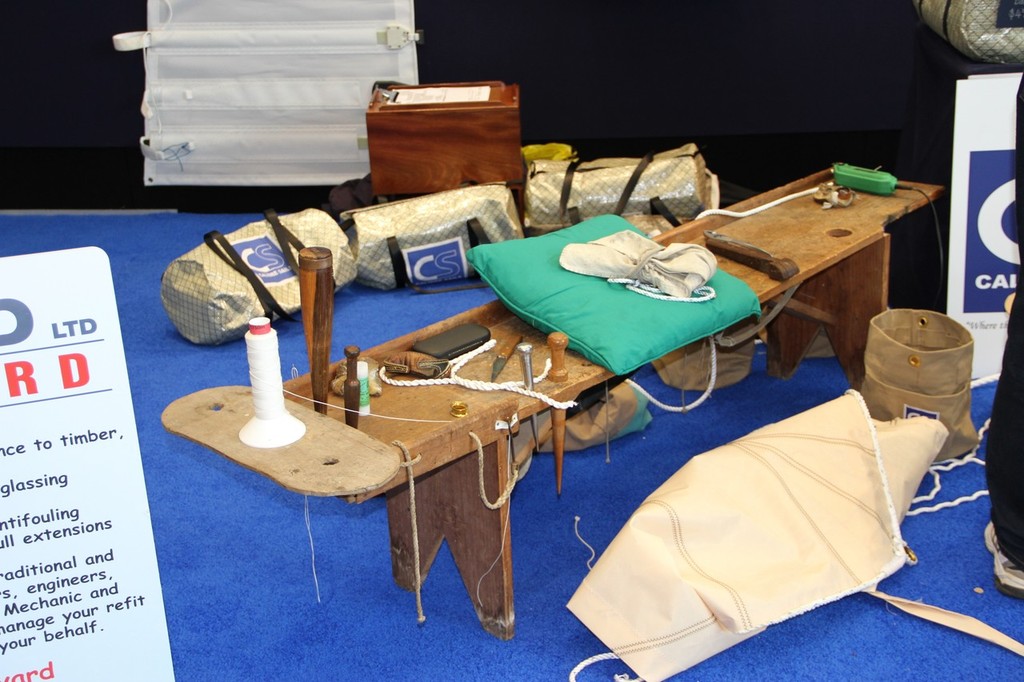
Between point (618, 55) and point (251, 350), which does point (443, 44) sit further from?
point (251, 350)

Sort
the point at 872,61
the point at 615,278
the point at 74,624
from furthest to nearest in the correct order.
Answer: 1. the point at 872,61
2. the point at 615,278
3. the point at 74,624

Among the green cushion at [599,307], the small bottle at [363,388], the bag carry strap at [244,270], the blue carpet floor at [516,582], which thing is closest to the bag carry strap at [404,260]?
the bag carry strap at [244,270]

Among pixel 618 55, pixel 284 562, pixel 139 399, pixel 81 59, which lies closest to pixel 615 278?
pixel 284 562

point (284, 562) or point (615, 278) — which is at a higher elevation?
point (615, 278)

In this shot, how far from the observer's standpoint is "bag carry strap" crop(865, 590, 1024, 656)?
2.39 meters

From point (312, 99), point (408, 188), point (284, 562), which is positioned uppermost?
point (312, 99)

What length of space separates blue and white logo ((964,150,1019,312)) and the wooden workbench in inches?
5.6

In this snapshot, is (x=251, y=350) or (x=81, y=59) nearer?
(x=251, y=350)

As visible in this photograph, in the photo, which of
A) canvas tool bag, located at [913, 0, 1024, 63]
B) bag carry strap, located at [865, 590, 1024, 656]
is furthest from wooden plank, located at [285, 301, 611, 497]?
canvas tool bag, located at [913, 0, 1024, 63]

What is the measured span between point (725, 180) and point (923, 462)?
2710 mm

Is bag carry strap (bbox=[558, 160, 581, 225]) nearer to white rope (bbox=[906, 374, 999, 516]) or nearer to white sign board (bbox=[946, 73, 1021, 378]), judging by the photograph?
white sign board (bbox=[946, 73, 1021, 378])

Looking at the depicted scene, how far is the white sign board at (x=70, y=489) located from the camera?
5.89 ft

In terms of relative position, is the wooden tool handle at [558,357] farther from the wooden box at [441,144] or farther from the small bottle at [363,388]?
the wooden box at [441,144]

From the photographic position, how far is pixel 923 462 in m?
2.73
